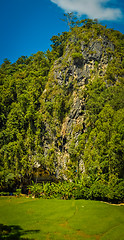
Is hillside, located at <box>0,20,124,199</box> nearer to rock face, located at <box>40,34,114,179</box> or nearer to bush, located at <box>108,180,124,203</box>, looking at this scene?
rock face, located at <box>40,34,114,179</box>

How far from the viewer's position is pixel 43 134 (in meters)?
31.8

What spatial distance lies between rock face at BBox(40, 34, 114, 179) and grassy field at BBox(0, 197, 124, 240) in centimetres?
1427

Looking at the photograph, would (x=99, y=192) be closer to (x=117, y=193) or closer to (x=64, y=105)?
(x=117, y=193)

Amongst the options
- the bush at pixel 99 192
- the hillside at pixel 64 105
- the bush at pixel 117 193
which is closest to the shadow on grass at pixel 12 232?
the bush at pixel 99 192

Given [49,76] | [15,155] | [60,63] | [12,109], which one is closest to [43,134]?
[15,155]

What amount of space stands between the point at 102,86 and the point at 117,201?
57.2 feet

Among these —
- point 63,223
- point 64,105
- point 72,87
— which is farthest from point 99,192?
point 72,87

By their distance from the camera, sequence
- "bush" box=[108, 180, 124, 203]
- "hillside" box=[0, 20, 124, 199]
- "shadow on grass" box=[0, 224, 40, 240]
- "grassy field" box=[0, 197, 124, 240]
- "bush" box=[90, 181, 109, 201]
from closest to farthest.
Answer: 1. "shadow on grass" box=[0, 224, 40, 240]
2. "grassy field" box=[0, 197, 124, 240]
3. "bush" box=[108, 180, 124, 203]
4. "bush" box=[90, 181, 109, 201]
5. "hillside" box=[0, 20, 124, 199]

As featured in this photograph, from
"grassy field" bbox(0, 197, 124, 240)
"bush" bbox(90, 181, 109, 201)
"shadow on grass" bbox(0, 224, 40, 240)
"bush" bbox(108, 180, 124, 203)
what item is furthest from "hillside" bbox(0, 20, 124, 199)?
"shadow on grass" bbox(0, 224, 40, 240)

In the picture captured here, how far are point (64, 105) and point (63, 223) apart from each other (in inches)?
915

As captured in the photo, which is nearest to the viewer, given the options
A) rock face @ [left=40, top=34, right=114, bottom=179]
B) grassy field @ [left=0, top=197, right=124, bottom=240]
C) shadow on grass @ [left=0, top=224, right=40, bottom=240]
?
shadow on grass @ [left=0, top=224, right=40, bottom=240]

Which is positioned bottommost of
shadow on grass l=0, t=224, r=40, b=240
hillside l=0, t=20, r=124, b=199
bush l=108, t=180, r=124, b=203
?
shadow on grass l=0, t=224, r=40, b=240

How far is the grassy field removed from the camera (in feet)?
27.7

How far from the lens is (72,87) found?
1272 inches
